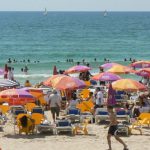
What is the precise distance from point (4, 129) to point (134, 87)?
16.0 feet

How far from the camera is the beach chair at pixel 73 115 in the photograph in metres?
16.4

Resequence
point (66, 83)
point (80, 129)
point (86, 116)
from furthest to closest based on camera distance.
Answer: point (66, 83), point (86, 116), point (80, 129)

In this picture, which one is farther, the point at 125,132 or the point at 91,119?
the point at 91,119

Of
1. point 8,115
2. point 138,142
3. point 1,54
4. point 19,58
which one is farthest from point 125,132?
point 1,54

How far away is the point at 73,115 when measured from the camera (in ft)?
54.0

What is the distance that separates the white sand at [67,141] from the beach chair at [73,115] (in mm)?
1246

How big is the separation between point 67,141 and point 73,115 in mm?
2493

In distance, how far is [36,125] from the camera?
15086 millimetres

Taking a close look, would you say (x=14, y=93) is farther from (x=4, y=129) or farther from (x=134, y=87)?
(x=134, y=87)

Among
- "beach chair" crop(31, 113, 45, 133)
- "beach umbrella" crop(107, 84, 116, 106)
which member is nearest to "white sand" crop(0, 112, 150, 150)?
"beach chair" crop(31, 113, 45, 133)

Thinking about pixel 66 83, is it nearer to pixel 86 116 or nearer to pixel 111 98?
pixel 111 98

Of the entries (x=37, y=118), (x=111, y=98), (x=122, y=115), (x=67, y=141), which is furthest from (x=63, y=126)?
(x=111, y=98)

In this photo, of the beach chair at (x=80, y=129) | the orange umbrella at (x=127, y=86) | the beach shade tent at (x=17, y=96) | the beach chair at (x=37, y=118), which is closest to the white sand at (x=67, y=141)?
the beach chair at (x=80, y=129)

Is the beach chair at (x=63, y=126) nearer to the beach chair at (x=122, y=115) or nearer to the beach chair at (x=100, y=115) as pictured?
the beach chair at (x=100, y=115)
